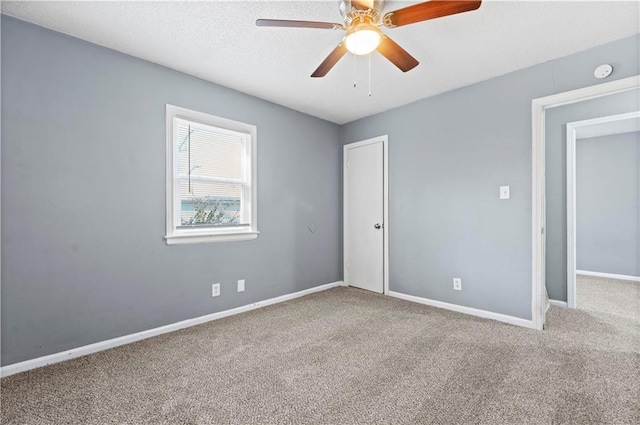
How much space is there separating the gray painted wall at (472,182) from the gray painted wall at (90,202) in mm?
2026

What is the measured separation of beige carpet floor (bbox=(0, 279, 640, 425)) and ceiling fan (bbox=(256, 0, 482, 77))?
2152 millimetres

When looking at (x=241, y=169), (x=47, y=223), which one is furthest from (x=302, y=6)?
(x=47, y=223)

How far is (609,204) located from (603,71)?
3544 mm

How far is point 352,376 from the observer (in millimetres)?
1980

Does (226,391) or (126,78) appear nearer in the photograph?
(226,391)

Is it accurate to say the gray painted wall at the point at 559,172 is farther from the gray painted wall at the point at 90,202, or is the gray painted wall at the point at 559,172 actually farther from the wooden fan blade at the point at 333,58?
the gray painted wall at the point at 90,202

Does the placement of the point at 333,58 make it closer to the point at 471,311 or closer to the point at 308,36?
the point at 308,36

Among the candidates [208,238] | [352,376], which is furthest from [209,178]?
[352,376]

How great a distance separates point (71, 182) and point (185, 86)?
132 cm

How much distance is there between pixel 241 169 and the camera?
3.39 metres

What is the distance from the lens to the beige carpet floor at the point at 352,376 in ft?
5.29

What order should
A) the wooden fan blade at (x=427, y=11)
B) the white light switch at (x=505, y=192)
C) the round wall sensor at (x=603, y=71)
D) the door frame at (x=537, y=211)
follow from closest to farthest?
the wooden fan blade at (x=427, y=11)
the round wall sensor at (x=603, y=71)
the door frame at (x=537, y=211)
the white light switch at (x=505, y=192)

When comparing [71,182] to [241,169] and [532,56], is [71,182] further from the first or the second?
[532,56]

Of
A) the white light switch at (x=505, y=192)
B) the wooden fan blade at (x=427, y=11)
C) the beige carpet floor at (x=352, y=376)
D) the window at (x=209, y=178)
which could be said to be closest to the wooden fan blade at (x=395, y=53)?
the wooden fan blade at (x=427, y=11)
